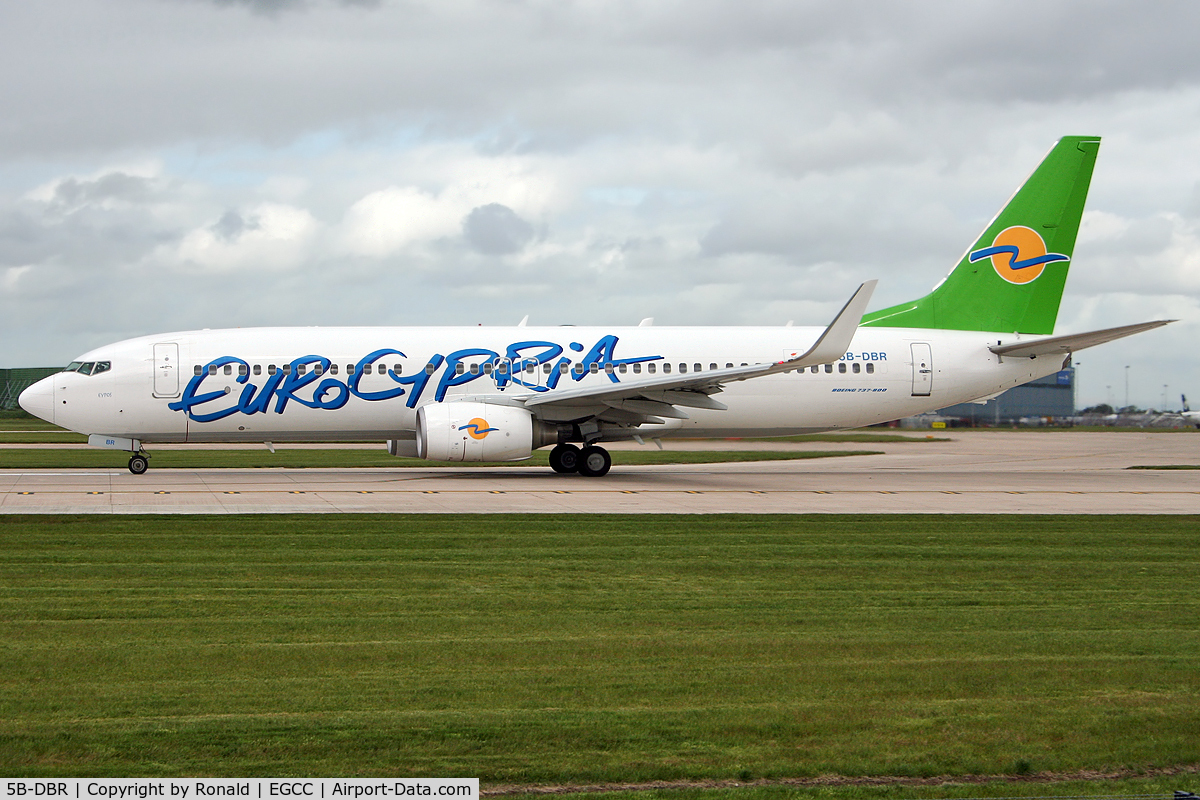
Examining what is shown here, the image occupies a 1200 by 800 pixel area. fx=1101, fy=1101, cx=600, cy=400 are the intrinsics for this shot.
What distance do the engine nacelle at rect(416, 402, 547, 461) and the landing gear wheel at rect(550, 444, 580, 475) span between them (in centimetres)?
231

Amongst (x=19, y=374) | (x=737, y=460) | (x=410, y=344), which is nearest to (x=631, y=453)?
(x=737, y=460)

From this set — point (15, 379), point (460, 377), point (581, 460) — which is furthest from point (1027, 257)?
point (15, 379)

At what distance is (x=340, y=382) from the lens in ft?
84.3

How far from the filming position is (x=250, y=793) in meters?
5.41

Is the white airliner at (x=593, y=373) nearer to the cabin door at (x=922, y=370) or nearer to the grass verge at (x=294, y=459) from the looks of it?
the cabin door at (x=922, y=370)

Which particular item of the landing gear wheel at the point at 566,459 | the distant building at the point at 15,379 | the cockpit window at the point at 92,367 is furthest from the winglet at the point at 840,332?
the distant building at the point at 15,379

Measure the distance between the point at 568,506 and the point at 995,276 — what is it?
51.4ft

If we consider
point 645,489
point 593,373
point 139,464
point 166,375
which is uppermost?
point 166,375

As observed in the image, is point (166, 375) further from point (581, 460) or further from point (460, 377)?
point (581, 460)

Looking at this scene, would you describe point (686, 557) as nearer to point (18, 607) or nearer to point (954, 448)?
point (18, 607)

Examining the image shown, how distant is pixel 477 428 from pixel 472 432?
143 millimetres
